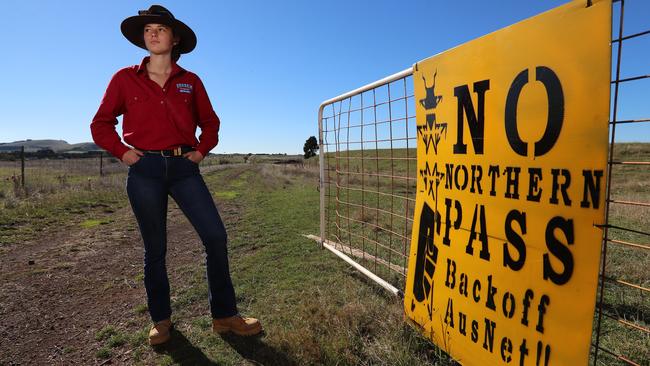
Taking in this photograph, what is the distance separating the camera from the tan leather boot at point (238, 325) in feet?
8.73

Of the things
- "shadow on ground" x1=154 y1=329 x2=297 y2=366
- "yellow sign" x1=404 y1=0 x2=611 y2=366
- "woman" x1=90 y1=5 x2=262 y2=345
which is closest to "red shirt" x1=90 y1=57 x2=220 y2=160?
"woman" x1=90 y1=5 x2=262 y2=345

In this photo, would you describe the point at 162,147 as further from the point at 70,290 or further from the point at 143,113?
the point at 70,290

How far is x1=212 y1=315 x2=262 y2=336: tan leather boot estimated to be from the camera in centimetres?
266

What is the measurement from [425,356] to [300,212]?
6463 millimetres

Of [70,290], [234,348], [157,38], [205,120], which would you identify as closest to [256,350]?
[234,348]

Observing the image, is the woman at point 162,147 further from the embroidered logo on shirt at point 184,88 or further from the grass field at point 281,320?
the grass field at point 281,320

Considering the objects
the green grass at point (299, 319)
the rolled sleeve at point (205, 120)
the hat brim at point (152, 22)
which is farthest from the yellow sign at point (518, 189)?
the hat brim at point (152, 22)

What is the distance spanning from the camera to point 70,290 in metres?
3.81

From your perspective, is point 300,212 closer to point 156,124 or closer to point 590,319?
point 156,124

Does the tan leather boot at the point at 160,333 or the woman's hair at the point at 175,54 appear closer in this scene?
the tan leather boot at the point at 160,333

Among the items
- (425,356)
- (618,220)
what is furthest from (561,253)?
(618,220)

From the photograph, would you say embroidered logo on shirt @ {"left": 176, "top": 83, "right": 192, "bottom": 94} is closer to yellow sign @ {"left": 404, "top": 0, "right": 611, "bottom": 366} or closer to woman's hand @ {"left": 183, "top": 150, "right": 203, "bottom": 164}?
woman's hand @ {"left": 183, "top": 150, "right": 203, "bottom": 164}

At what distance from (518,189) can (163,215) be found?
7.29 ft

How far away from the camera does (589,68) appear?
138 centimetres
